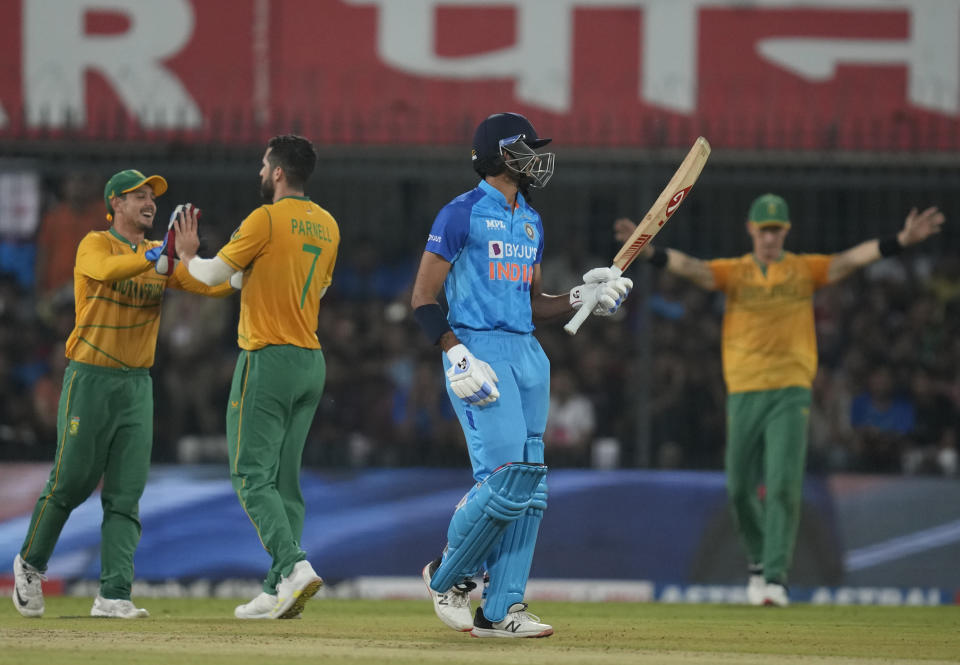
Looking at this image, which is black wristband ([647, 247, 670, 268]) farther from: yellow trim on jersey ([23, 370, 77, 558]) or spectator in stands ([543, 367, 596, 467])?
yellow trim on jersey ([23, 370, 77, 558])

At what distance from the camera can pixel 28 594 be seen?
27.1ft

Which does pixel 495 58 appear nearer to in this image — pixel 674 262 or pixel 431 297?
pixel 674 262

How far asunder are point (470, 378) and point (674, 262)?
3.97 m

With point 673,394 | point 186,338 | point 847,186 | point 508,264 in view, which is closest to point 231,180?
point 186,338

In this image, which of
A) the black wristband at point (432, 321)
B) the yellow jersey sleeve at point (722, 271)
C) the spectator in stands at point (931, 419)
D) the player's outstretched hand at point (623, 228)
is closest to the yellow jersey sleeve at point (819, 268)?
the yellow jersey sleeve at point (722, 271)

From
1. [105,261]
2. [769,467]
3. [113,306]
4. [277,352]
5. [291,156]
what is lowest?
[769,467]

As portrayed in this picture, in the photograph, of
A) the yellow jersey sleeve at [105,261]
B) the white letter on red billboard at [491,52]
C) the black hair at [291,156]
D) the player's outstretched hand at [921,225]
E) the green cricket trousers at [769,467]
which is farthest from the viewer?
the white letter on red billboard at [491,52]

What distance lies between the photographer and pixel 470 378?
259 inches

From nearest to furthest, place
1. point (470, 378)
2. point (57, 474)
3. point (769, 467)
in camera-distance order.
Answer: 1. point (470, 378)
2. point (57, 474)
3. point (769, 467)

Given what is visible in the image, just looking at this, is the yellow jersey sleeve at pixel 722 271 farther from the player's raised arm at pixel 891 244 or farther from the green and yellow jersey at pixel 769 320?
the player's raised arm at pixel 891 244

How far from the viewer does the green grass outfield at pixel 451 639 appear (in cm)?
619

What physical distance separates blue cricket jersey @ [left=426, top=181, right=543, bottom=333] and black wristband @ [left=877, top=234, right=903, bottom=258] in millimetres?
3890

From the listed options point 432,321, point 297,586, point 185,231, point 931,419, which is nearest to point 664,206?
point 432,321

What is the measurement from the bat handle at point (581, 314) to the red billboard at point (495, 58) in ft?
28.3
